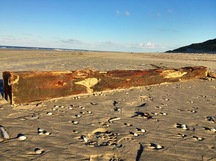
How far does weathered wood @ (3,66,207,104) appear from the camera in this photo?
4406mm

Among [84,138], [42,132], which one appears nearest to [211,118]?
[84,138]

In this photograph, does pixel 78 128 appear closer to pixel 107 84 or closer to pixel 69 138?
pixel 69 138

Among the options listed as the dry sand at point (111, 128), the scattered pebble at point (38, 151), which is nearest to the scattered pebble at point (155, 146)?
the dry sand at point (111, 128)

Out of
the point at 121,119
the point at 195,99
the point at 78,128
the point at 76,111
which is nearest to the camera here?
the point at 78,128

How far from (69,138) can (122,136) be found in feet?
2.12

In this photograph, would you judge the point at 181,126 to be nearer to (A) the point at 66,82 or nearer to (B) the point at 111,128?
(B) the point at 111,128

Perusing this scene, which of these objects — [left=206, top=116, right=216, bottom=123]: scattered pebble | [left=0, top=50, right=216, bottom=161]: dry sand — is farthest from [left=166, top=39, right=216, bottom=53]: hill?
[left=206, top=116, right=216, bottom=123]: scattered pebble

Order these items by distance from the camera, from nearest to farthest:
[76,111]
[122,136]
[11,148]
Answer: [11,148]
[122,136]
[76,111]

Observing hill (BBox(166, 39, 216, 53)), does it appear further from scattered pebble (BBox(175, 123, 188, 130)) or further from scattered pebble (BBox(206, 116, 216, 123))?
scattered pebble (BBox(175, 123, 188, 130))

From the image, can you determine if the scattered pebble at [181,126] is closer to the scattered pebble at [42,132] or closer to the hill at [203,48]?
the scattered pebble at [42,132]

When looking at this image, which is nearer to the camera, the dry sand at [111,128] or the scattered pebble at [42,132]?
the dry sand at [111,128]

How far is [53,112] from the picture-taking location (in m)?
4.14

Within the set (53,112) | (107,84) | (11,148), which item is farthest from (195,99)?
(11,148)

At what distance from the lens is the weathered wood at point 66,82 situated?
4.41m
